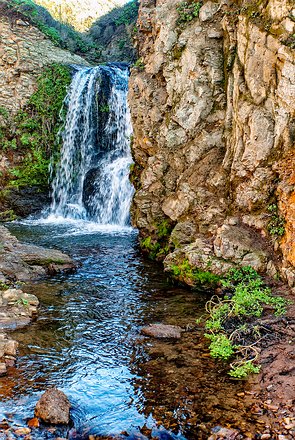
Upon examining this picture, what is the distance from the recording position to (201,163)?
952cm

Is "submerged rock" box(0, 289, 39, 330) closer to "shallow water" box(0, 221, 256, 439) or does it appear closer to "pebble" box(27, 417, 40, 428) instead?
"shallow water" box(0, 221, 256, 439)

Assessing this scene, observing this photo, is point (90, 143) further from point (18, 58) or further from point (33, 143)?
point (18, 58)

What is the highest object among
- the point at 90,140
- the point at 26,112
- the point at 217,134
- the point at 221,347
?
the point at 26,112

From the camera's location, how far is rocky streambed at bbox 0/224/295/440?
4.16 m

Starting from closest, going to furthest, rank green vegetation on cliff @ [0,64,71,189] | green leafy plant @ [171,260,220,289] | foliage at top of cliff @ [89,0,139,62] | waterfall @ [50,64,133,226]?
1. green leafy plant @ [171,260,220,289]
2. waterfall @ [50,64,133,226]
3. green vegetation on cliff @ [0,64,71,189]
4. foliage at top of cliff @ [89,0,139,62]

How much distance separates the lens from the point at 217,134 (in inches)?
370

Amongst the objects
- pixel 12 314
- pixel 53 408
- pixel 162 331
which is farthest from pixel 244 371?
pixel 12 314

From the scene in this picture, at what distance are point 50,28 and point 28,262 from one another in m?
17.6

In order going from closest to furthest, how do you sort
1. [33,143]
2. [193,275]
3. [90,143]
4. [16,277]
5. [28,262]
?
[193,275] → [16,277] → [28,262] → [90,143] → [33,143]

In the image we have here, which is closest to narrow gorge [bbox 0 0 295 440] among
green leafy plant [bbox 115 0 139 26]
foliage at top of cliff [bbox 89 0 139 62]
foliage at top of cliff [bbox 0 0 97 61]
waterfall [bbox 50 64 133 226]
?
waterfall [bbox 50 64 133 226]

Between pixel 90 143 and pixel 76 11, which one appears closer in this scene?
pixel 90 143

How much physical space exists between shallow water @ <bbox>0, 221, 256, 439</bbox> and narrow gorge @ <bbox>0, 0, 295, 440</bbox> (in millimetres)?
24

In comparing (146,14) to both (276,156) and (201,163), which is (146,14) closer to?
(201,163)

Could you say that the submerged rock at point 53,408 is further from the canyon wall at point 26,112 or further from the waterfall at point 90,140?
the canyon wall at point 26,112
